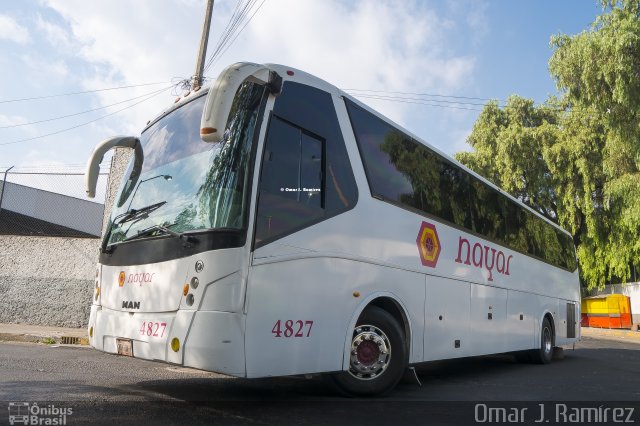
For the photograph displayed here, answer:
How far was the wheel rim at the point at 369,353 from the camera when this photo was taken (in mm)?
5652

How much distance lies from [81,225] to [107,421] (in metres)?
15.0

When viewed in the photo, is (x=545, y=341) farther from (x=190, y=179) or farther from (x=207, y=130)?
(x=207, y=130)

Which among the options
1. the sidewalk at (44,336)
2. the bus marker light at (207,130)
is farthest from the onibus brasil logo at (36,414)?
the sidewalk at (44,336)

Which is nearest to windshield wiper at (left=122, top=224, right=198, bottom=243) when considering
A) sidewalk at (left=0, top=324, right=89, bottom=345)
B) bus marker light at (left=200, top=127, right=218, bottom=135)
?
bus marker light at (left=200, top=127, right=218, bottom=135)

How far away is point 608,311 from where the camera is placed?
83.5ft

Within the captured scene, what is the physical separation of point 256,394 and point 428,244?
286cm

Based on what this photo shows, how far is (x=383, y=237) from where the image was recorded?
20.2ft

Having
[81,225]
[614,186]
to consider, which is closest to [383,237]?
[81,225]

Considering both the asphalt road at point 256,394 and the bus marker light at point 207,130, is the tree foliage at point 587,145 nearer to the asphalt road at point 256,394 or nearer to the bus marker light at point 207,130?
the asphalt road at point 256,394

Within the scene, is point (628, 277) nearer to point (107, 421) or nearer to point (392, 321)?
point (392, 321)

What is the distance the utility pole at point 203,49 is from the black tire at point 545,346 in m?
9.43

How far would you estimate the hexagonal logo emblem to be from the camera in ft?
22.6

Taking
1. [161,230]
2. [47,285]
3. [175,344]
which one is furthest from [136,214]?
[47,285]

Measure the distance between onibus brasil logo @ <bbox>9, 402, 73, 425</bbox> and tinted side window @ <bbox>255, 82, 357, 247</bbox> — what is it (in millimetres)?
2062
